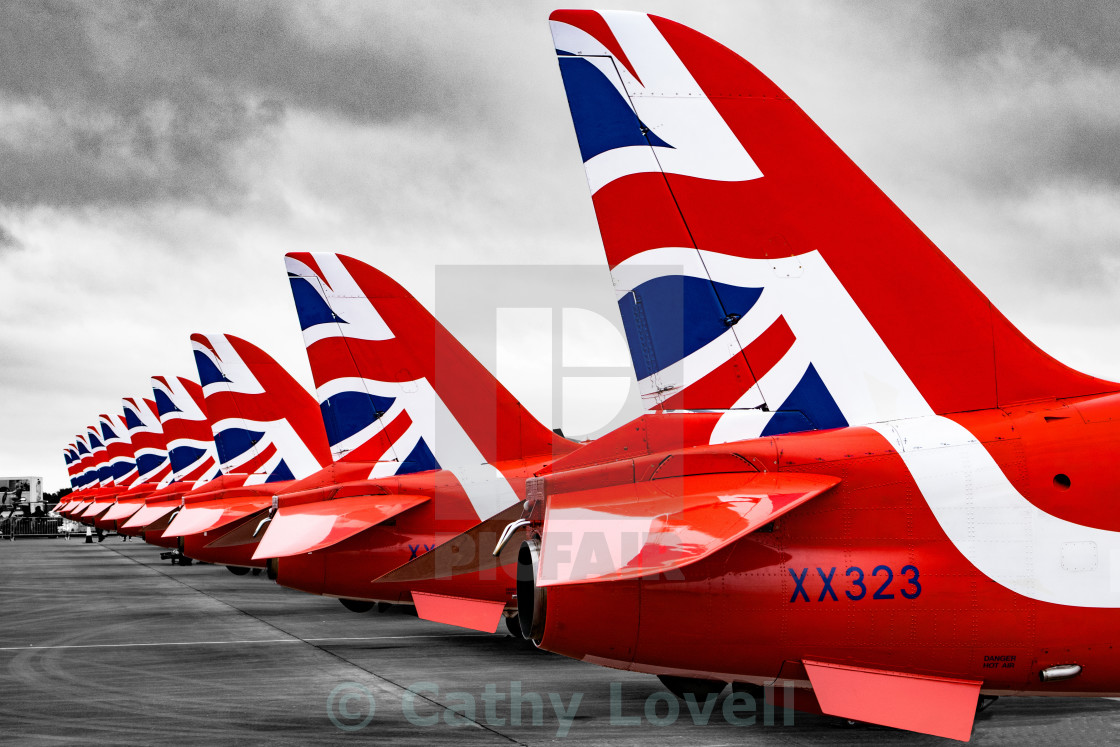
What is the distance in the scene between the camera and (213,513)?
65.5ft

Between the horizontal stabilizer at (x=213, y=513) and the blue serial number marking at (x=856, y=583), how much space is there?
15.2 m

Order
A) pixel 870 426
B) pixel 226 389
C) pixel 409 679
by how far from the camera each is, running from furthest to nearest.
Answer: pixel 226 389, pixel 409 679, pixel 870 426

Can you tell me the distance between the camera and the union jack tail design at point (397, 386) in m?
13.0

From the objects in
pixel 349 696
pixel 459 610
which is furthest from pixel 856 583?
pixel 459 610

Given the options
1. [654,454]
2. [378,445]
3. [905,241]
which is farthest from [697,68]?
[378,445]

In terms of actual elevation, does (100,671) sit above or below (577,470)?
below

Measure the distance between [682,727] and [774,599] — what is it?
9.87 feet

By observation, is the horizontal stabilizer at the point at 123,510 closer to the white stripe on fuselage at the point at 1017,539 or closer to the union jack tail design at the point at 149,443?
the union jack tail design at the point at 149,443

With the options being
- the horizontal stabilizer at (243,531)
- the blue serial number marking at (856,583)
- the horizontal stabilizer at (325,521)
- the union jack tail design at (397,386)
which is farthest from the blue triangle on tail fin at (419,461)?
the blue serial number marking at (856,583)

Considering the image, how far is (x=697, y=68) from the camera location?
6645 millimetres

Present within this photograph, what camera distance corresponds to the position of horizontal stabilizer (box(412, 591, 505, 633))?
11.2 meters

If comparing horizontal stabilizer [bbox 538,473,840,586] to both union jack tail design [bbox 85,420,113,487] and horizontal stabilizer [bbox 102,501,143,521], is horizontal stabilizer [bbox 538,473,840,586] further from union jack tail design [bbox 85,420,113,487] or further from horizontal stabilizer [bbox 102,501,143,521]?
union jack tail design [bbox 85,420,113,487]

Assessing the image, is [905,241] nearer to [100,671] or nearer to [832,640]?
[832,640]

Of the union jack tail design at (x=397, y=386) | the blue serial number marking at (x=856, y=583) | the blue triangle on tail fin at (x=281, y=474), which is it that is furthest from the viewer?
the blue triangle on tail fin at (x=281, y=474)
